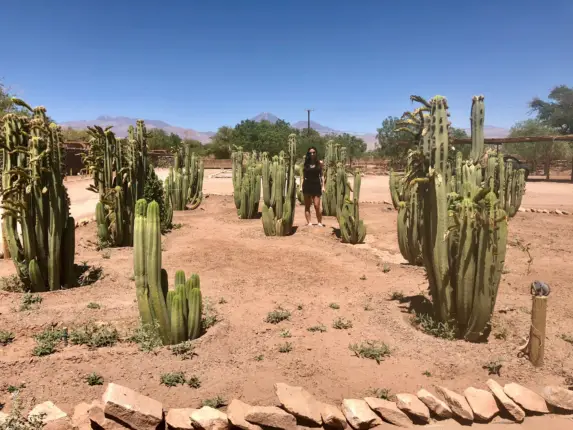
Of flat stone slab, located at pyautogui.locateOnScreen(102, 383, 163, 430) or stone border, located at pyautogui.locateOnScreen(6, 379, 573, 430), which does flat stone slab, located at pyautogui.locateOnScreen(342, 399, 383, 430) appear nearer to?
stone border, located at pyautogui.locateOnScreen(6, 379, 573, 430)

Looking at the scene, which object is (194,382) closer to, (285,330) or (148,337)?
(148,337)

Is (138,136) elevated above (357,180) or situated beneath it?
elevated above

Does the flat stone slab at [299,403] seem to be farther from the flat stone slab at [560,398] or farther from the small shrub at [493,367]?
the flat stone slab at [560,398]

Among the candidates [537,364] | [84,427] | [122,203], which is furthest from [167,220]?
[537,364]

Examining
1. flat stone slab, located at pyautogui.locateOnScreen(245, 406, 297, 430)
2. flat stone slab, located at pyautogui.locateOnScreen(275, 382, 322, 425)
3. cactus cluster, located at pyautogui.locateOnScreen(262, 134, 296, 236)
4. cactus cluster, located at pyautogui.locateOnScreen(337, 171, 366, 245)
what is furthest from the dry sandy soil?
cactus cluster, located at pyautogui.locateOnScreen(262, 134, 296, 236)

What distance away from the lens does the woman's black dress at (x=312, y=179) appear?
29.9 feet

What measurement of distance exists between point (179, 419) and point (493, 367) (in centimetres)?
233

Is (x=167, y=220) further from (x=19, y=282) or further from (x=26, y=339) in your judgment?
(x=26, y=339)

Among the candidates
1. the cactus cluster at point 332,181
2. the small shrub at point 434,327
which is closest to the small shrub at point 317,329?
the small shrub at point 434,327

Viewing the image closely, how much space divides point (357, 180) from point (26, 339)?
6982 millimetres

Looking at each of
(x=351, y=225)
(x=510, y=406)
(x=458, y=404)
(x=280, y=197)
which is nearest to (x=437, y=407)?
(x=458, y=404)

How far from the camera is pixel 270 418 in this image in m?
2.74

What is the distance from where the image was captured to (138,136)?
310 inches

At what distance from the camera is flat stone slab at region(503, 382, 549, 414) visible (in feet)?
9.68
